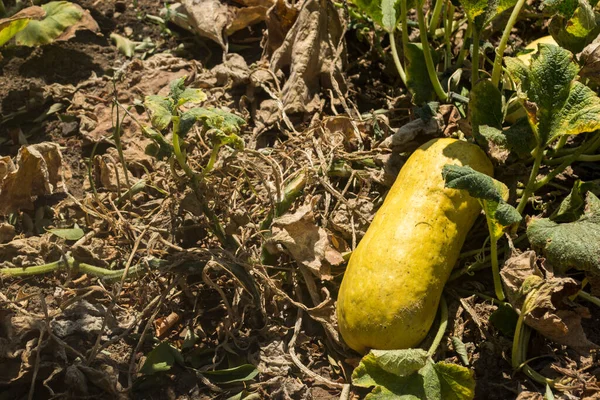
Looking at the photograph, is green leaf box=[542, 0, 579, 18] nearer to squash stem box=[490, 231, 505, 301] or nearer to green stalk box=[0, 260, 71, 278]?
squash stem box=[490, 231, 505, 301]

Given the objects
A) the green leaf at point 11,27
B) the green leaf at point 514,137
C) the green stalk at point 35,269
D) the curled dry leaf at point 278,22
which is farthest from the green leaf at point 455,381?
the green leaf at point 11,27

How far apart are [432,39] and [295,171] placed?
937 mm

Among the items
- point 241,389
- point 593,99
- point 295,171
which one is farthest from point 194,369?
point 593,99

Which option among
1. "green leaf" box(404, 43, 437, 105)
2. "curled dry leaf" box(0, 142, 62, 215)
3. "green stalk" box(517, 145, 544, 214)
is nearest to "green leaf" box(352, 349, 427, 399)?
"green stalk" box(517, 145, 544, 214)

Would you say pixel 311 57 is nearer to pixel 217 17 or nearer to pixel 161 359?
pixel 217 17

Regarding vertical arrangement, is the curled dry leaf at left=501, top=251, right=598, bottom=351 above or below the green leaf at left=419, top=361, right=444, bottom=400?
above

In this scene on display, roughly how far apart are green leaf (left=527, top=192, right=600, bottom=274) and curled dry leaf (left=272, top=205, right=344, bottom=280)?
0.73 m

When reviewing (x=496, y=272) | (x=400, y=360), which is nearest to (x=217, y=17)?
(x=496, y=272)

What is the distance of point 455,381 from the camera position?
2.38 m

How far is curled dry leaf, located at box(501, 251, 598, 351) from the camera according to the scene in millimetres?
2416

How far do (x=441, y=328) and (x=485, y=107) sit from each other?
794mm

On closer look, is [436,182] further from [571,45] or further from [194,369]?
[194,369]

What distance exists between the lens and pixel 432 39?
3506mm

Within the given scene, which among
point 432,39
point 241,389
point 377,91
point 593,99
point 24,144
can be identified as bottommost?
point 241,389
